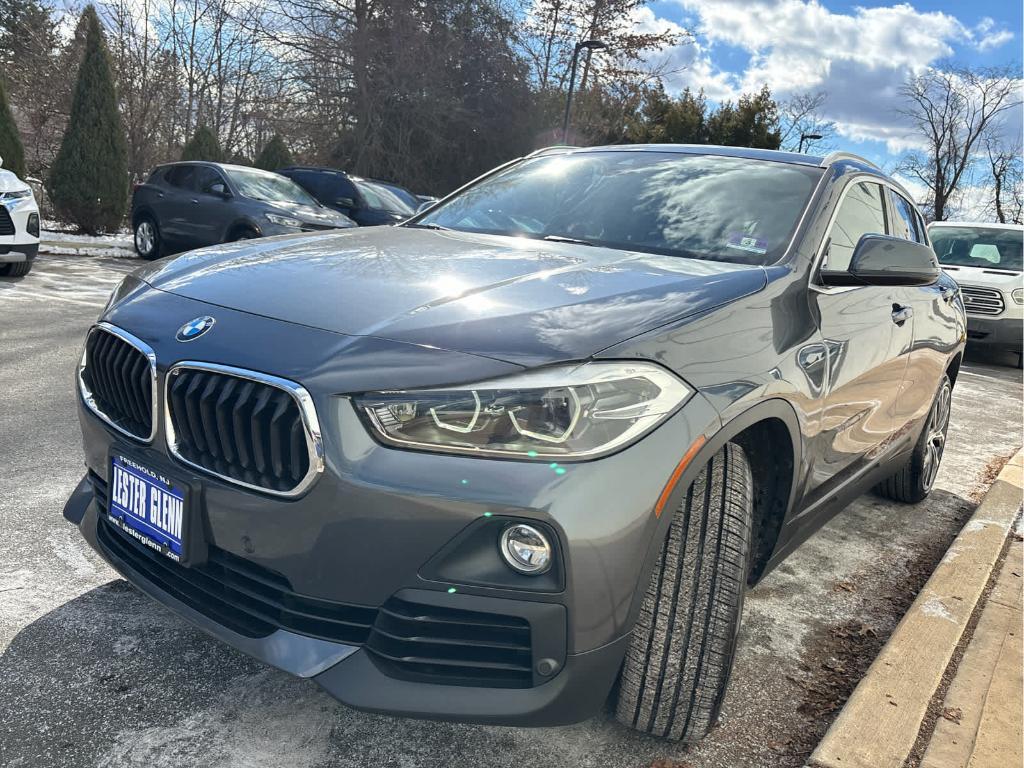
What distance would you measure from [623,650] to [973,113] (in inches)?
1795

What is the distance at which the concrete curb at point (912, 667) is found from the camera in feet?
6.95

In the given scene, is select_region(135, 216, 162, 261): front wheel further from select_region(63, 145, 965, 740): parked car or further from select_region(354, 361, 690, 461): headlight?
select_region(354, 361, 690, 461): headlight

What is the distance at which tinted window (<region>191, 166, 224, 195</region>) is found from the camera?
1153 centimetres

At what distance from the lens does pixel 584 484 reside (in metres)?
1.65

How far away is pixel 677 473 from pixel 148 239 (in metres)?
12.5

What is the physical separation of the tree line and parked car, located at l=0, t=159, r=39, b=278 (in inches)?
256

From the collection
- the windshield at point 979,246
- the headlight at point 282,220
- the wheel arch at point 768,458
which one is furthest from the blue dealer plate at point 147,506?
the windshield at point 979,246

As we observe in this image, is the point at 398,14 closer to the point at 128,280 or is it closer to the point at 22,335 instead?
the point at 22,335

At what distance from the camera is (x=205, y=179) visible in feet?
38.4

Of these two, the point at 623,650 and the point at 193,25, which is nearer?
the point at 623,650

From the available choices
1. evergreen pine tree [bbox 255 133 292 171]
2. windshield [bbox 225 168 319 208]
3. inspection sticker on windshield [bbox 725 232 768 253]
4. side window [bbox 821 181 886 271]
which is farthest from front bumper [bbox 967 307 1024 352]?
evergreen pine tree [bbox 255 133 292 171]

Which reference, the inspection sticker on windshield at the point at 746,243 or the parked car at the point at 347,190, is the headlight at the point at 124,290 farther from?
the parked car at the point at 347,190

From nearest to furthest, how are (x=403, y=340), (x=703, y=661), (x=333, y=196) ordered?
(x=403, y=340) → (x=703, y=661) → (x=333, y=196)

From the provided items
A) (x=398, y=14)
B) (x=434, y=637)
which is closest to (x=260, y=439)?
(x=434, y=637)
